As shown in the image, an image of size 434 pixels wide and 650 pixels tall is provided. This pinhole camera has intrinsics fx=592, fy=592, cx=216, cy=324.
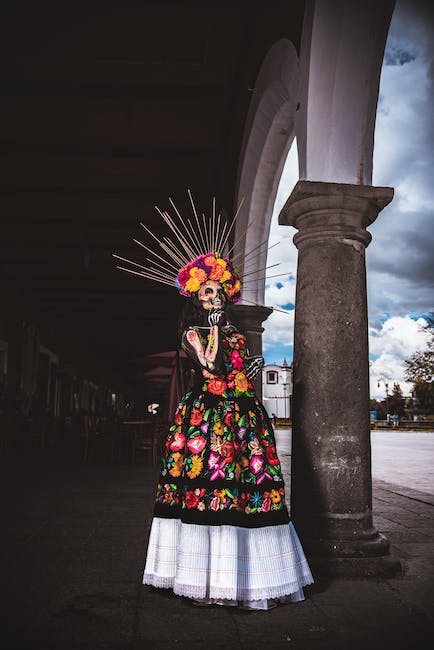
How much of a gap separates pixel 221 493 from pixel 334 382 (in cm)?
98

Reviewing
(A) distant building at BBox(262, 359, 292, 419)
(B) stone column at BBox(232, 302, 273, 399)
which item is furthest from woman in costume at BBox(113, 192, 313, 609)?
(A) distant building at BBox(262, 359, 292, 419)

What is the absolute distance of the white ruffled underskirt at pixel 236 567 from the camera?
2.43m

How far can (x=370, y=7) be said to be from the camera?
3.38 meters

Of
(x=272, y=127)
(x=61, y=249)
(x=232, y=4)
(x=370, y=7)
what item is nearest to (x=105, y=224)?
(x=61, y=249)

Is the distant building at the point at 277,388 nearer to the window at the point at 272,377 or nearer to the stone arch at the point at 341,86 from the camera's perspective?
the window at the point at 272,377

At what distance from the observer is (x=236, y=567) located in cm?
242

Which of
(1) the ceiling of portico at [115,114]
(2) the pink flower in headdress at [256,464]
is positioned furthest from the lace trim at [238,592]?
(1) the ceiling of portico at [115,114]

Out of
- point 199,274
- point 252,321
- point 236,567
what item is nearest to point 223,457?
point 236,567

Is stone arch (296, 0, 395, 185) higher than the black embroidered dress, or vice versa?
stone arch (296, 0, 395, 185)

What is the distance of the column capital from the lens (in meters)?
3.28

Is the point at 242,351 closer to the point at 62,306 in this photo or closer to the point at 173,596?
the point at 173,596

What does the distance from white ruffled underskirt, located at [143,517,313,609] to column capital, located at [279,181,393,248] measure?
1.62 meters

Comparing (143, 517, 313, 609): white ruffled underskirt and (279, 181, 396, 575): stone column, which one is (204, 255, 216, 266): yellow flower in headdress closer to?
(279, 181, 396, 575): stone column

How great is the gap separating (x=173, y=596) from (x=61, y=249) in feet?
26.6
